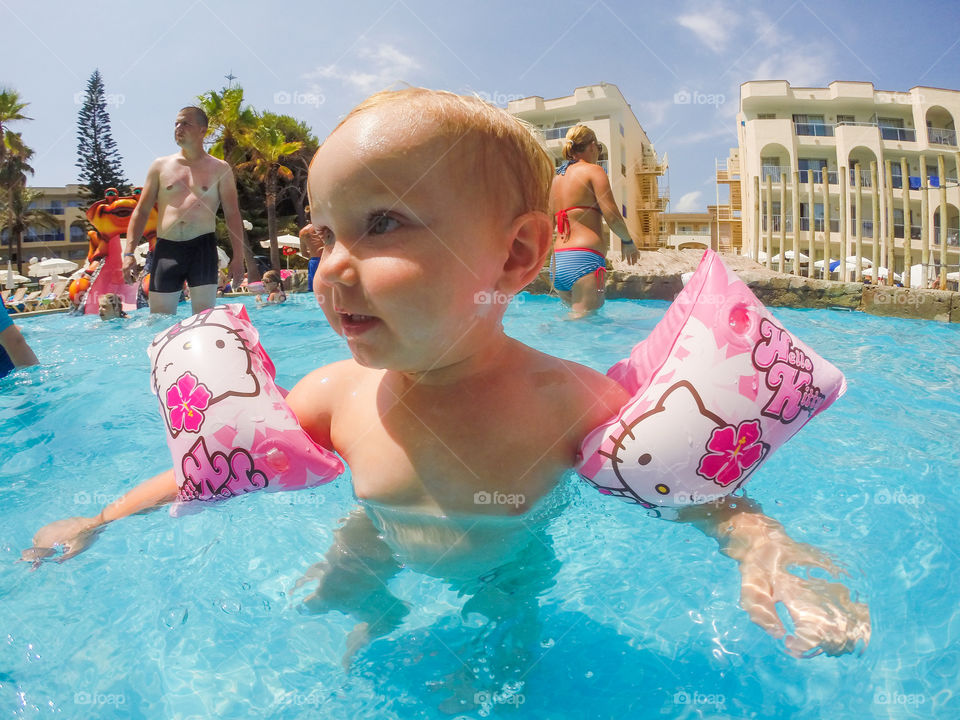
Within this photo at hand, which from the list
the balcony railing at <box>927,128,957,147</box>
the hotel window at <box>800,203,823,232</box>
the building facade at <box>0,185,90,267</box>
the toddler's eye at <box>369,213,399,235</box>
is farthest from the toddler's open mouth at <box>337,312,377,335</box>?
the building facade at <box>0,185,90,267</box>

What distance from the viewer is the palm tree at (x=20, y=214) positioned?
4339 centimetres

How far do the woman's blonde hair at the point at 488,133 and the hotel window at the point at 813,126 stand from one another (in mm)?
42413

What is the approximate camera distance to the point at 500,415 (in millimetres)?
1526

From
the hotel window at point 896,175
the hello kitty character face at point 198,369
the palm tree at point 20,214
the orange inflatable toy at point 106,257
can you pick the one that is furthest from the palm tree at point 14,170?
the hotel window at point 896,175

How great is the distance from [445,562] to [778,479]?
1.67 metres

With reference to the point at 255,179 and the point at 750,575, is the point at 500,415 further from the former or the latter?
the point at 255,179

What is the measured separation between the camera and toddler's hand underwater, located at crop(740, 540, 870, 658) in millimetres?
1134

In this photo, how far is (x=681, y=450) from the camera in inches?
58.3

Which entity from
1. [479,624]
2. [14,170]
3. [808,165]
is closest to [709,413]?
[479,624]

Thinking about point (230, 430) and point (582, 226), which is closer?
point (230, 430)

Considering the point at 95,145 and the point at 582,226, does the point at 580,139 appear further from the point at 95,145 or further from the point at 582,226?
the point at 95,145

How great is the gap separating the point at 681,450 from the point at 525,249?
0.61 meters

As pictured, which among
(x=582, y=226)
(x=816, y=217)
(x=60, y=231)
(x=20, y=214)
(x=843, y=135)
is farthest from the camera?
(x=60, y=231)

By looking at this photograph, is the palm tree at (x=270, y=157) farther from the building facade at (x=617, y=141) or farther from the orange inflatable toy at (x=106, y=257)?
the orange inflatable toy at (x=106, y=257)
